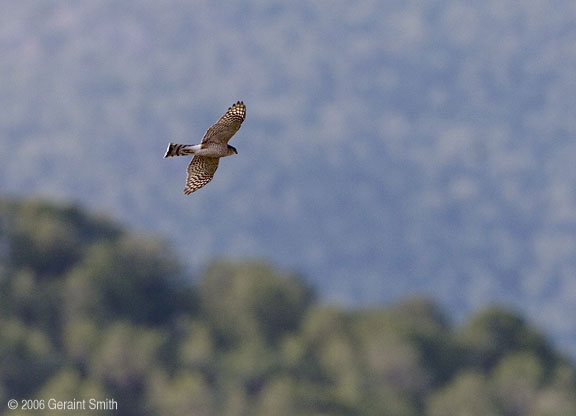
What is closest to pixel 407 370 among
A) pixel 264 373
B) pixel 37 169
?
pixel 264 373

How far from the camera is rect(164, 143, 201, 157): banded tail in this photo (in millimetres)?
10613

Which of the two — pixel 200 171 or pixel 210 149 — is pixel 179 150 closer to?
pixel 210 149

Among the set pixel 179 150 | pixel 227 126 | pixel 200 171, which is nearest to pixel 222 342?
pixel 200 171

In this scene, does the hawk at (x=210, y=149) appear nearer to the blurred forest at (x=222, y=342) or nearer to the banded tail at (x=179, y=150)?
the banded tail at (x=179, y=150)

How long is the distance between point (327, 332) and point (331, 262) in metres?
120

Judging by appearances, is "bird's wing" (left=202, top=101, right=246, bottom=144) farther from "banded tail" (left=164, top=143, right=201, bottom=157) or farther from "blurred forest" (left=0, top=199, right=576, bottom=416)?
"blurred forest" (left=0, top=199, right=576, bottom=416)

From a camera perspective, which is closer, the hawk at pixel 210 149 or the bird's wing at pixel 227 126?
the hawk at pixel 210 149

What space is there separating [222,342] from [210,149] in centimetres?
5623

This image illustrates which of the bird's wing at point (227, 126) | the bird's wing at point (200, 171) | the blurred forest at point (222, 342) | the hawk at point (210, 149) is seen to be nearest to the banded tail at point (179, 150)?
the hawk at point (210, 149)

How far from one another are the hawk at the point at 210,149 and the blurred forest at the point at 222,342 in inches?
1484

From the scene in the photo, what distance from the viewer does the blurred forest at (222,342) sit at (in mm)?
52781

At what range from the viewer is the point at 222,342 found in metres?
67.0

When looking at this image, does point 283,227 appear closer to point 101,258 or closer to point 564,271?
point 564,271

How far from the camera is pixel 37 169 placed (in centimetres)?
19638
